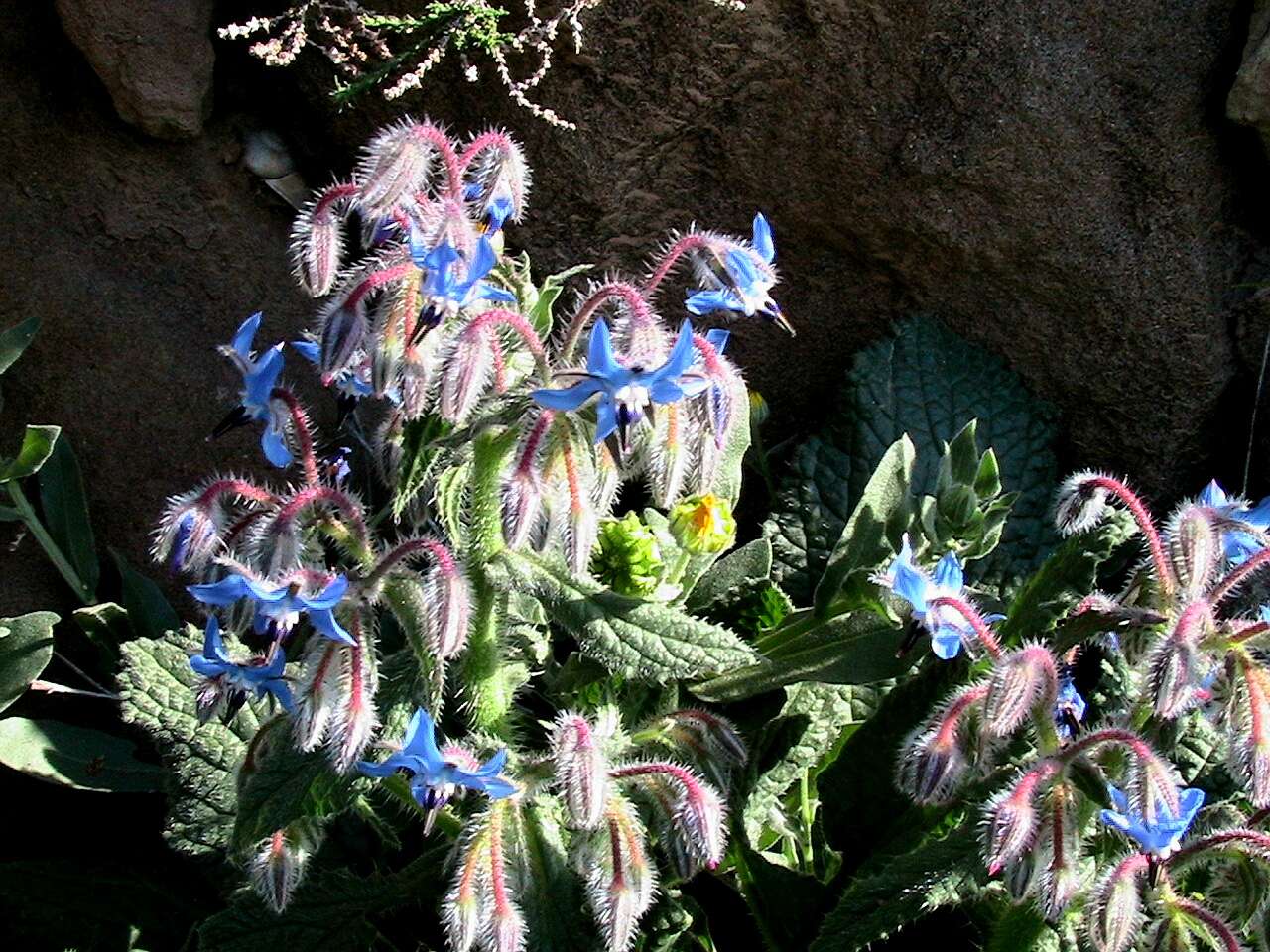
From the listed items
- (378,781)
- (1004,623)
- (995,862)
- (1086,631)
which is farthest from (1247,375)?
(378,781)

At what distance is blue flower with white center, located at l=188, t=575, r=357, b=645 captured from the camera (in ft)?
5.60

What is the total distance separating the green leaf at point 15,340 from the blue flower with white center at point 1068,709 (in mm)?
1722

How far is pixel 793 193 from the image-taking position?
9.16 feet

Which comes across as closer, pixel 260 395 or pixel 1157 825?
pixel 1157 825

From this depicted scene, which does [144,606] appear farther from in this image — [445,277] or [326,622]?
[445,277]

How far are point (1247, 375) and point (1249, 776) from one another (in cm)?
131

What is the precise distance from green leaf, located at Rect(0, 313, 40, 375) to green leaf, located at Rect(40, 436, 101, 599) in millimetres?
217

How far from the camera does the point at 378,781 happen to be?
6.86 feet

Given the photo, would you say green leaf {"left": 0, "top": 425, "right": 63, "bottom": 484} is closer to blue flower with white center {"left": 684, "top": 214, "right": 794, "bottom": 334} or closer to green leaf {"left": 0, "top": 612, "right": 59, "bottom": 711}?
green leaf {"left": 0, "top": 612, "right": 59, "bottom": 711}

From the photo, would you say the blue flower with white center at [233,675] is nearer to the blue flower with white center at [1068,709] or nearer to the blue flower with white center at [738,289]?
the blue flower with white center at [738,289]

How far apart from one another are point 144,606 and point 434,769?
1.01m

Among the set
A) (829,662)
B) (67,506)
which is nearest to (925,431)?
(829,662)

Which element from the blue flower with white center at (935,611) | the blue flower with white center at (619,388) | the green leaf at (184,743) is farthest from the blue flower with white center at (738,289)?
the green leaf at (184,743)

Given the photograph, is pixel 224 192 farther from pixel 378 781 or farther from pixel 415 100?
pixel 378 781
